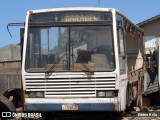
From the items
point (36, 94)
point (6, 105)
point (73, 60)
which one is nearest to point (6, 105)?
point (6, 105)

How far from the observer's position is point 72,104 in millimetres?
11539

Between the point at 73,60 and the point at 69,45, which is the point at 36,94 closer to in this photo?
the point at 73,60

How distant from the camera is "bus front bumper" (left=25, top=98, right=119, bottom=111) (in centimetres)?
1141

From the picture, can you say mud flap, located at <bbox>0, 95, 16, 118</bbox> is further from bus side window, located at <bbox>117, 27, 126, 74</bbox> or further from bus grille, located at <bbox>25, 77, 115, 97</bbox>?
bus side window, located at <bbox>117, 27, 126, 74</bbox>

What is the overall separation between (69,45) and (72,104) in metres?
1.48

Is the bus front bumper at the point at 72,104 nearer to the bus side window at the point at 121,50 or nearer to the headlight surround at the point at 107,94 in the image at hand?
the headlight surround at the point at 107,94

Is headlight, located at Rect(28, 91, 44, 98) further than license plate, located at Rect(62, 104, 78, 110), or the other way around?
headlight, located at Rect(28, 91, 44, 98)

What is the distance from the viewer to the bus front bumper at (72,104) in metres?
11.4

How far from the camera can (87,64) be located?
11.7 m

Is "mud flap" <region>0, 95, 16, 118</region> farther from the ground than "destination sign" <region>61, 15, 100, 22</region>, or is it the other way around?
"destination sign" <region>61, 15, 100, 22</region>

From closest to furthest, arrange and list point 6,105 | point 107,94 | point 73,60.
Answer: point 107,94 < point 73,60 < point 6,105

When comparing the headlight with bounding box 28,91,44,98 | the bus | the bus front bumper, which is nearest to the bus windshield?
the bus

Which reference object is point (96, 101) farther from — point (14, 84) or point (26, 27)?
point (14, 84)

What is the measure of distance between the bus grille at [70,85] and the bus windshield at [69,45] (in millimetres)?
276
